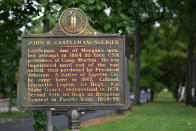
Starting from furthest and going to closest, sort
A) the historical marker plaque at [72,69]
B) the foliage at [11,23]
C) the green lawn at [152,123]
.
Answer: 1. the green lawn at [152,123]
2. the foliage at [11,23]
3. the historical marker plaque at [72,69]

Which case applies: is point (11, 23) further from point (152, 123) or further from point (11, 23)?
point (152, 123)

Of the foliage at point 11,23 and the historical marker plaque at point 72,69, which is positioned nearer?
the historical marker plaque at point 72,69

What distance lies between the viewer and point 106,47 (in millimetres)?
7953

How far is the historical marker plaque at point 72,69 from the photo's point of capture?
7754mm

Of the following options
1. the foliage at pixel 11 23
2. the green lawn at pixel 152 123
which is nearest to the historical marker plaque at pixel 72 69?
the foliage at pixel 11 23

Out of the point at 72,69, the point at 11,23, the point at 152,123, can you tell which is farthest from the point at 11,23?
the point at 152,123

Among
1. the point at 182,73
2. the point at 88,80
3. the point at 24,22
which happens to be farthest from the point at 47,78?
the point at 182,73

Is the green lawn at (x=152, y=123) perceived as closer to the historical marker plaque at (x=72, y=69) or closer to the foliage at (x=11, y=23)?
the foliage at (x=11, y=23)

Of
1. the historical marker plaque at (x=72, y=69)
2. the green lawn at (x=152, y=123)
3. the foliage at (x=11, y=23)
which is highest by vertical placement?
the foliage at (x=11, y=23)

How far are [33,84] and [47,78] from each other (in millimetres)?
340

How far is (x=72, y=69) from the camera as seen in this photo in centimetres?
782

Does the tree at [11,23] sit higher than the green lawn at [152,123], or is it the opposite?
the tree at [11,23]

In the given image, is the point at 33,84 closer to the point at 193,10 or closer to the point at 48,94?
the point at 48,94

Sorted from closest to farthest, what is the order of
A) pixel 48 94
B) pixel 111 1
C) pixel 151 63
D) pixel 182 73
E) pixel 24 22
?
pixel 48 94 → pixel 111 1 → pixel 24 22 → pixel 151 63 → pixel 182 73
